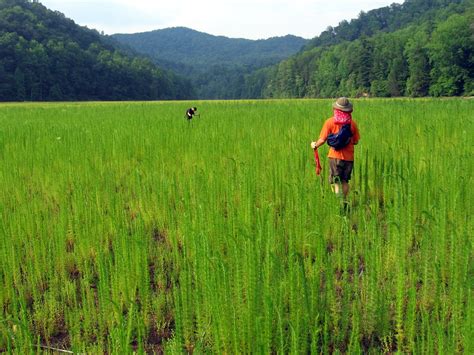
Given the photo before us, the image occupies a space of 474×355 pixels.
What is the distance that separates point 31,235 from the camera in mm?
2984

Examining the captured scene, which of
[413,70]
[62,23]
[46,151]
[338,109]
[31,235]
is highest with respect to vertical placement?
[62,23]

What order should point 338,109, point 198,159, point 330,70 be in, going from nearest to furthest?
point 338,109 → point 198,159 → point 330,70

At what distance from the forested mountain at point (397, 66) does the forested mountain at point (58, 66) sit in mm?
29330

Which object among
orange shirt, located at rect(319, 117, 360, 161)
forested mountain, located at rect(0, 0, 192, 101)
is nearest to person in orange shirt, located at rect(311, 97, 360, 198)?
orange shirt, located at rect(319, 117, 360, 161)

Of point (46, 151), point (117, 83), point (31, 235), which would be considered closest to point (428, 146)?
point (31, 235)

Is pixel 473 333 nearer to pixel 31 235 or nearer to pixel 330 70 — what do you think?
pixel 31 235

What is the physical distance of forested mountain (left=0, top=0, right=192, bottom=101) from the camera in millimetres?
57406

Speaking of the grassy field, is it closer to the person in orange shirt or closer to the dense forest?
the person in orange shirt

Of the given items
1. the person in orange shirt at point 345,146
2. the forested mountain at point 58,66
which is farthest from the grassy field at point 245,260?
the forested mountain at point 58,66

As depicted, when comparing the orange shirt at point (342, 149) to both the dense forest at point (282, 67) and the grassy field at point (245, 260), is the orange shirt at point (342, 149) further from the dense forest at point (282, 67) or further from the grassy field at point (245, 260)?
the dense forest at point (282, 67)

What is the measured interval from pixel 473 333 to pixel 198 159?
442 centimetres

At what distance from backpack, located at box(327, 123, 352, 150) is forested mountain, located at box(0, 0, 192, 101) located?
189 feet

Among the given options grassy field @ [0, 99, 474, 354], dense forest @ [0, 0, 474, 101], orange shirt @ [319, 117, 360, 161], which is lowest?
grassy field @ [0, 99, 474, 354]

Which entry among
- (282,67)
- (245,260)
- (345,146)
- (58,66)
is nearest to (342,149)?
(345,146)
